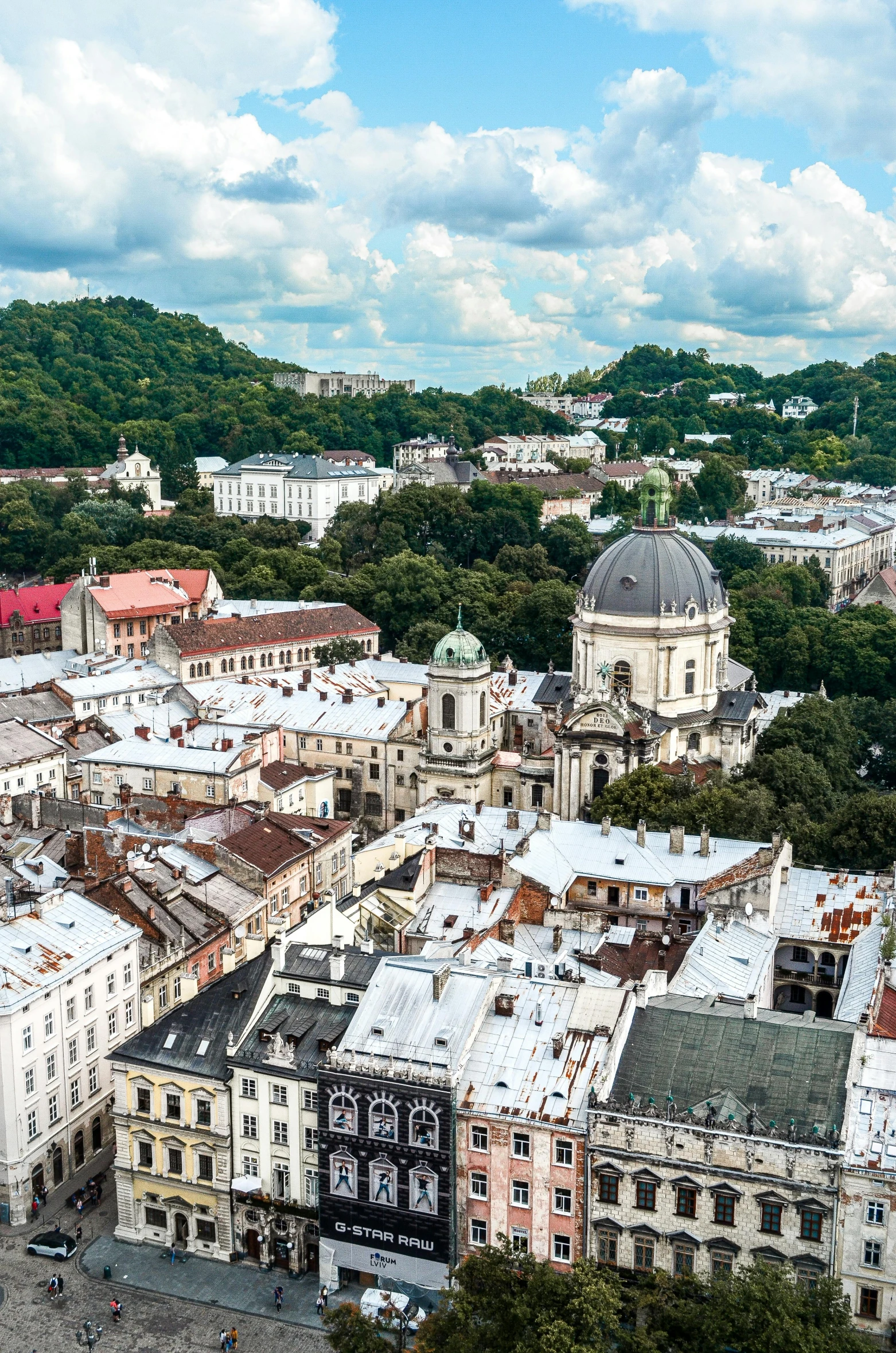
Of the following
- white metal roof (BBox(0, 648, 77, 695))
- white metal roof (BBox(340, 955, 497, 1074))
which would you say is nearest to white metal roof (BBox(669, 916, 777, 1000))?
white metal roof (BBox(340, 955, 497, 1074))

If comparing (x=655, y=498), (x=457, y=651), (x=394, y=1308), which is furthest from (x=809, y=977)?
(x=655, y=498)

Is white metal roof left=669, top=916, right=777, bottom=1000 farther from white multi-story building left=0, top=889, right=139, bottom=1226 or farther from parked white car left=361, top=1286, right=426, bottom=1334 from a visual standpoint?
white multi-story building left=0, top=889, right=139, bottom=1226

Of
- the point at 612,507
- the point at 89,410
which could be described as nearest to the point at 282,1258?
the point at 612,507

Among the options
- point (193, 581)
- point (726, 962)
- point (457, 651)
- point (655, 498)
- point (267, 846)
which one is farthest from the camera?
point (193, 581)

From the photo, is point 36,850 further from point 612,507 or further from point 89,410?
point 89,410

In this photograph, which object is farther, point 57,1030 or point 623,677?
point 623,677

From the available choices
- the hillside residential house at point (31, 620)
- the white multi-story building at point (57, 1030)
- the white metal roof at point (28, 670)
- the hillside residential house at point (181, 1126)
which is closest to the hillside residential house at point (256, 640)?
the white metal roof at point (28, 670)

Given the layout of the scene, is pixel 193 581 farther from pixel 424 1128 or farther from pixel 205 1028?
pixel 424 1128
